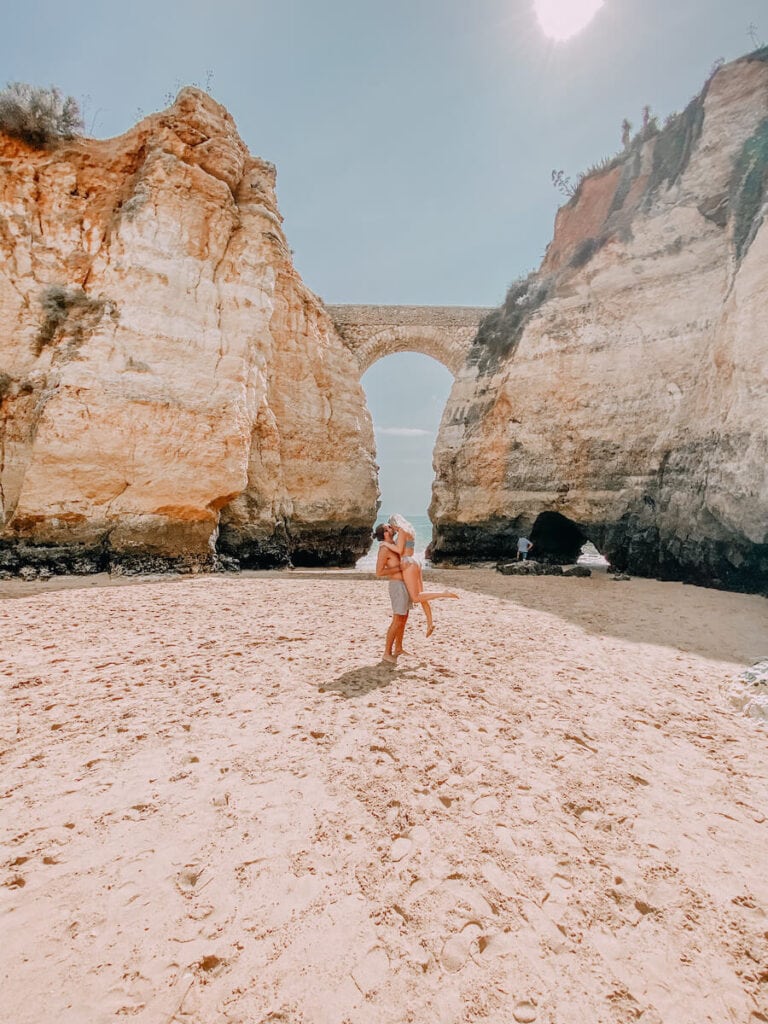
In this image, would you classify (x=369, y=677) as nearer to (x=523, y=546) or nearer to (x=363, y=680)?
(x=363, y=680)

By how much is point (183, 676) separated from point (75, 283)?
381 inches

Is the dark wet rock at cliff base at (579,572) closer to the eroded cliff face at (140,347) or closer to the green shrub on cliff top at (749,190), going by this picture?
the green shrub on cliff top at (749,190)

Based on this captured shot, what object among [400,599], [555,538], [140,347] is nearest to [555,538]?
[555,538]

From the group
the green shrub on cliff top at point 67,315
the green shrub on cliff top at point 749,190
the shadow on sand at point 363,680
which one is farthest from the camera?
the green shrub on cliff top at point 749,190

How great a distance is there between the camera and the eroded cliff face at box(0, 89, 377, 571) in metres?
8.16

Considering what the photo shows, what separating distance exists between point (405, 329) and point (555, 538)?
39.6 feet

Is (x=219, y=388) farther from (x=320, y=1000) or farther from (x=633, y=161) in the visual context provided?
(x=633, y=161)

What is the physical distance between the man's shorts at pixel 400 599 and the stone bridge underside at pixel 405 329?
58.2 feet

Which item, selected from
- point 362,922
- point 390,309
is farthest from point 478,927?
point 390,309

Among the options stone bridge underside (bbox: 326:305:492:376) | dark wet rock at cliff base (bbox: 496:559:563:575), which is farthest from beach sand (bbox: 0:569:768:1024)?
stone bridge underside (bbox: 326:305:492:376)

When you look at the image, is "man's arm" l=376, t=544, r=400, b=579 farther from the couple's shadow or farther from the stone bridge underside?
the stone bridge underside

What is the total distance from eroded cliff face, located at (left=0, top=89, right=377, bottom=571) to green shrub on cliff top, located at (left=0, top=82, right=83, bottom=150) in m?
0.25

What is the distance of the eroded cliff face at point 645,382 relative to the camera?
26.8 ft

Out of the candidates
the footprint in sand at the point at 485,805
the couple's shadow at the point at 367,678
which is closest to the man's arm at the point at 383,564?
the couple's shadow at the point at 367,678
